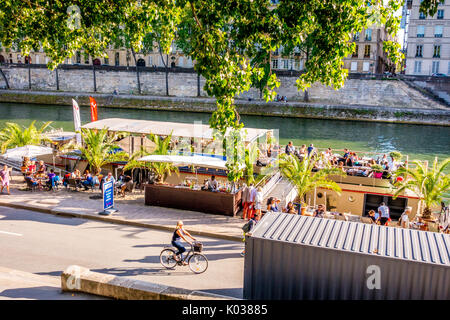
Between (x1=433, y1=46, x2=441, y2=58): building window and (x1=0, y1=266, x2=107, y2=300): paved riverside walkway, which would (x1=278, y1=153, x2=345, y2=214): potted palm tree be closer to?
(x1=0, y1=266, x2=107, y2=300): paved riverside walkway

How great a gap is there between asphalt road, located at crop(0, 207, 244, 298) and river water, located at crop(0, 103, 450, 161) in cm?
2728

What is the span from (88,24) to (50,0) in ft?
3.39

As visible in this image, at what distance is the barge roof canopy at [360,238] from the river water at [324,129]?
97.0ft

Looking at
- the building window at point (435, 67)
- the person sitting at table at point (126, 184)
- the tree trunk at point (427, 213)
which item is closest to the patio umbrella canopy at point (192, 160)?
the person sitting at table at point (126, 184)

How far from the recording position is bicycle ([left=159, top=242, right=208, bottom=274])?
468 inches

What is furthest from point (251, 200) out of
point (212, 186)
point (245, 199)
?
point (212, 186)

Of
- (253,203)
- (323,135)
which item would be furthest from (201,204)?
(323,135)

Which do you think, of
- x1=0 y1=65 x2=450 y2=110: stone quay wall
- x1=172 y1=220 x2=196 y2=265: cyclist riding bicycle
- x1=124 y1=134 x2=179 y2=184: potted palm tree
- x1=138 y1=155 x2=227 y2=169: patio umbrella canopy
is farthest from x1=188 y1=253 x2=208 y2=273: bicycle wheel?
x1=0 y1=65 x2=450 y2=110: stone quay wall

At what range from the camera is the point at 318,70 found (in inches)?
328

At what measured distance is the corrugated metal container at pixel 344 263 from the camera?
25.3 ft

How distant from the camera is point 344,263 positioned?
813 cm

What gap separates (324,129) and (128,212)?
117 ft

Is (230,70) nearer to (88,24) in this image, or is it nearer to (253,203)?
(88,24)

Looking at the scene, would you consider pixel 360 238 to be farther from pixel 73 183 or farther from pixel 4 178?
pixel 4 178
